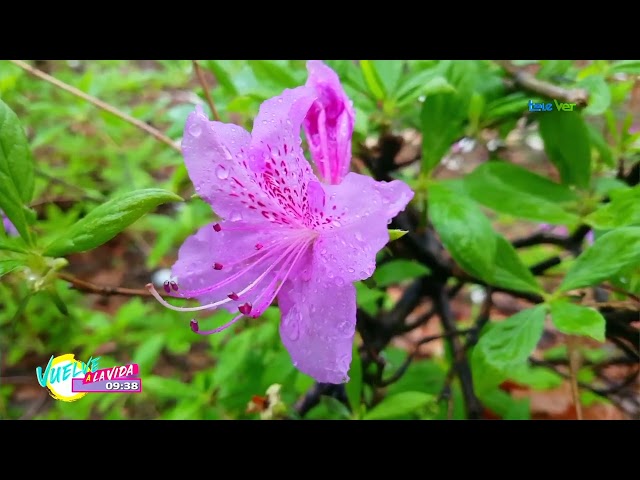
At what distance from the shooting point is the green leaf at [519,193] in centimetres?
83

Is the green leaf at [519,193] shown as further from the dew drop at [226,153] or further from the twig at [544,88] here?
the dew drop at [226,153]

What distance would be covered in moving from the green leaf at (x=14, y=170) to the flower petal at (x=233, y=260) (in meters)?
0.21

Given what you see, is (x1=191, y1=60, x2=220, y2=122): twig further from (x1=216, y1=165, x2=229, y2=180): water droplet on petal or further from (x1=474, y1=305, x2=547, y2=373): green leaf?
(x1=474, y1=305, x2=547, y2=373): green leaf

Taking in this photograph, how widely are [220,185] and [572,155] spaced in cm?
59

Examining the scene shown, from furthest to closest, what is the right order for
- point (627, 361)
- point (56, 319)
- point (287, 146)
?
point (56, 319), point (627, 361), point (287, 146)

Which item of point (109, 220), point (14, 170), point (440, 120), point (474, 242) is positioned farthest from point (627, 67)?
point (14, 170)

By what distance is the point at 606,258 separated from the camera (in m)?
0.70

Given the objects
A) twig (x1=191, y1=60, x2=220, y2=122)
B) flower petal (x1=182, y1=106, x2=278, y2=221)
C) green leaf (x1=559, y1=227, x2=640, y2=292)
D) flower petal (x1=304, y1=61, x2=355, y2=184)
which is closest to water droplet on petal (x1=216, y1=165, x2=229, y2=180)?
flower petal (x1=182, y1=106, x2=278, y2=221)

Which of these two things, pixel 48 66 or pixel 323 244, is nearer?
pixel 323 244

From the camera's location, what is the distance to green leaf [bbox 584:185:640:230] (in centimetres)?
72

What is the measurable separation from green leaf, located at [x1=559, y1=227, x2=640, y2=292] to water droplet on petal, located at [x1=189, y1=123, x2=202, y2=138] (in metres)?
0.53

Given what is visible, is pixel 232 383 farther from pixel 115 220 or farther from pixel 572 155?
pixel 572 155

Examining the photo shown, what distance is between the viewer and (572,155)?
89 centimetres

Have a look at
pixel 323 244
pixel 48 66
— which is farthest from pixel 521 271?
pixel 48 66
